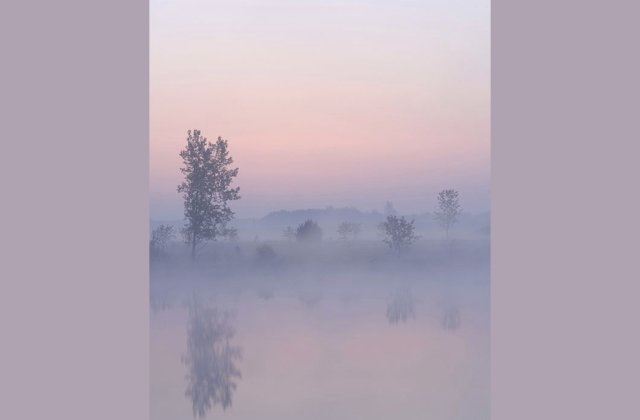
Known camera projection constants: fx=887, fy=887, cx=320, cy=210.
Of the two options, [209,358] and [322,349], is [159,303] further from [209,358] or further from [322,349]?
[322,349]

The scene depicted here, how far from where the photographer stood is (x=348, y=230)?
11930 millimetres

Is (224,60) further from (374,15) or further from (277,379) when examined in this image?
(277,379)

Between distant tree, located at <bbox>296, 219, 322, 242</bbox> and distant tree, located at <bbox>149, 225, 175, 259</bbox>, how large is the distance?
1.73 metres

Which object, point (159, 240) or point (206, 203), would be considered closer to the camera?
point (159, 240)

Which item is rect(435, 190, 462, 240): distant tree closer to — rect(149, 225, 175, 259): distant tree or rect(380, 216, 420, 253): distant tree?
rect(380, 216, 420, 253): distant tree

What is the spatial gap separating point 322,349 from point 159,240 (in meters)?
3.05

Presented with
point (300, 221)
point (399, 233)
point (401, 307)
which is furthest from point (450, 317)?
point (300, 221)

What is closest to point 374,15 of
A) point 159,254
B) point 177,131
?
point 177,131

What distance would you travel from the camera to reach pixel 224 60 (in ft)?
37.2

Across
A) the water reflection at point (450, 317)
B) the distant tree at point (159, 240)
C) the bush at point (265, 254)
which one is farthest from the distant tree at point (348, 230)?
the distant tree at point (159, 240)

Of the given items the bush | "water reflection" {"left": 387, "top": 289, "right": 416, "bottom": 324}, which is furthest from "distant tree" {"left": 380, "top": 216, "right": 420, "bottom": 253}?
the bush

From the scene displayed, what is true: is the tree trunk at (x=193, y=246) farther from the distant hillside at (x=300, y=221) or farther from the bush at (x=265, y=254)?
the bush at (x=265, y=254)

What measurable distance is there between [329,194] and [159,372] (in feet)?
11.7

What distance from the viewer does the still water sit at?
8812 mm
